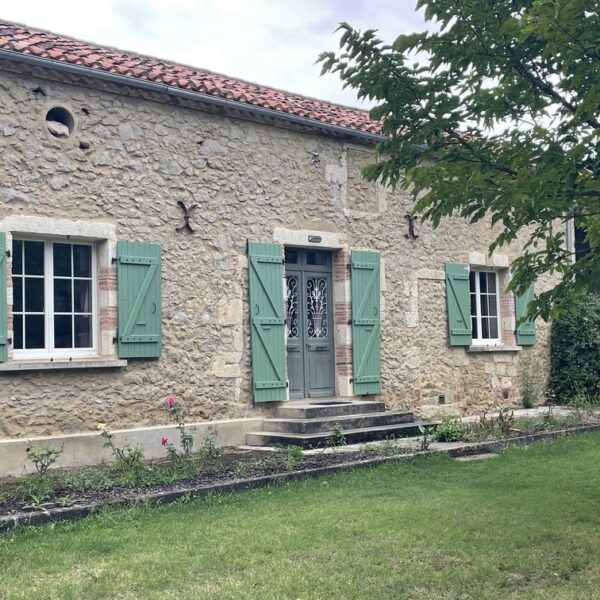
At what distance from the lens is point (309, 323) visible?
406 inches

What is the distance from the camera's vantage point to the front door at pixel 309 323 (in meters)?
10.1

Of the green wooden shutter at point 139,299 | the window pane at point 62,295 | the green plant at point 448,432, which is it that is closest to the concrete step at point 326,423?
the green plant at point 448,432

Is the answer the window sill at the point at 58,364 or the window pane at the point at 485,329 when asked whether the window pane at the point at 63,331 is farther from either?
the window pane at the point at 485,329

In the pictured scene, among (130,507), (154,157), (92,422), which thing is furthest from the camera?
(154,157)

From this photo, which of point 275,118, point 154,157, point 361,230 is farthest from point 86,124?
point 361,230

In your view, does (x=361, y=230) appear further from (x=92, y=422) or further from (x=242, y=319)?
(x=92, y=422)

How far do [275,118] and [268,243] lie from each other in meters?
1.57

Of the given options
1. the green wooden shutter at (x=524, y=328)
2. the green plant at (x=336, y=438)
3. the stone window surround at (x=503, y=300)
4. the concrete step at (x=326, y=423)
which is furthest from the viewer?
the green wooden shutter at (x=524, y=328)

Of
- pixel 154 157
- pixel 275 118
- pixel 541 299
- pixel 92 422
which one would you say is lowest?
pixel 92 422

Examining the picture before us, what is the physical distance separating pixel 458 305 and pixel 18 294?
6.32 meters

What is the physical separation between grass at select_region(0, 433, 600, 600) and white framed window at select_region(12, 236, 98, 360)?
280 centimetres

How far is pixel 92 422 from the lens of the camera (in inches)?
321

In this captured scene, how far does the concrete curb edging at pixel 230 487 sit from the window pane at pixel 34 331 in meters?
2.58

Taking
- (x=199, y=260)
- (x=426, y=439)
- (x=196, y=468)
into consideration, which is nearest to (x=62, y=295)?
(x=199, y=260)
